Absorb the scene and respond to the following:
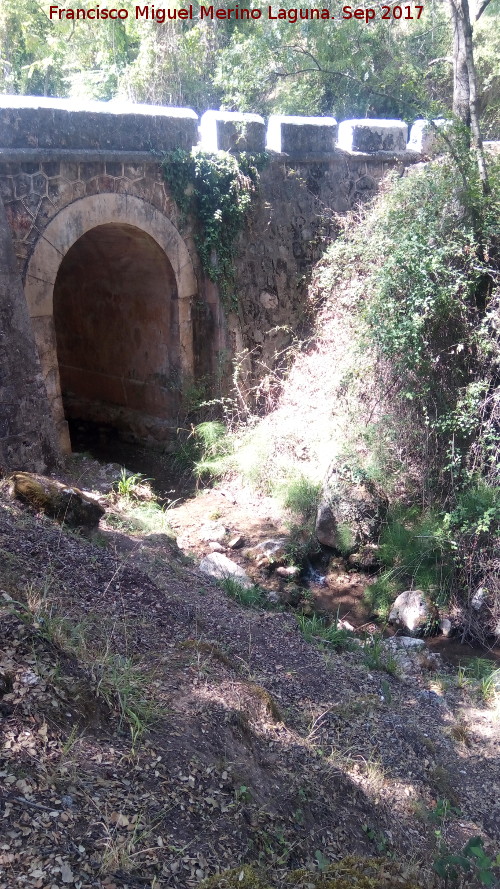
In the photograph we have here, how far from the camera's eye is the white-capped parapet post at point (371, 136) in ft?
28.9

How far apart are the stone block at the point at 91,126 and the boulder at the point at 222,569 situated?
3.90 meters

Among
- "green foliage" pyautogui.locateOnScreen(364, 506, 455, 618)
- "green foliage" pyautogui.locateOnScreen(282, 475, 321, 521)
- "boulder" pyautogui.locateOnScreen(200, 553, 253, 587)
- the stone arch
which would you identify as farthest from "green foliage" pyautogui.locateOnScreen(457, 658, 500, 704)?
the stone arch

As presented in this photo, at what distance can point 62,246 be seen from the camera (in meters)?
6.37

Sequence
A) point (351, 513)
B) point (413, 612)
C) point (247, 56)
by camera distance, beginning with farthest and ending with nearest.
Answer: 1. point (247, 56)
2. point (351, 513)
3. point (413, 612)

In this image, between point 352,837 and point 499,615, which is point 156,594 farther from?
point 499,615

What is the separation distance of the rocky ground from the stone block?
327cm

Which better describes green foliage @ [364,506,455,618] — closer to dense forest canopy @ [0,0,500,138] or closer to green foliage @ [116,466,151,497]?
green foliage @ [116,466,151,497]

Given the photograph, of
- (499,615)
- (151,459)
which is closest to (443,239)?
(499,615)

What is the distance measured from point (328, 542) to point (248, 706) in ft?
11.5

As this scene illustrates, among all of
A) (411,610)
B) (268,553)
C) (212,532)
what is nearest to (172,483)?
(212,532)

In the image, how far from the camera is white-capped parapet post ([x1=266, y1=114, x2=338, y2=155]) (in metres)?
8.05

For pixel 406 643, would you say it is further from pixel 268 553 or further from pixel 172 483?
pixel 172 483

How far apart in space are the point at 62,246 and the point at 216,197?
199 centimetres

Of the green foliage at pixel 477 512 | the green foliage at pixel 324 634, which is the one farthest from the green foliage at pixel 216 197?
the green foliage at pixel 324 634
